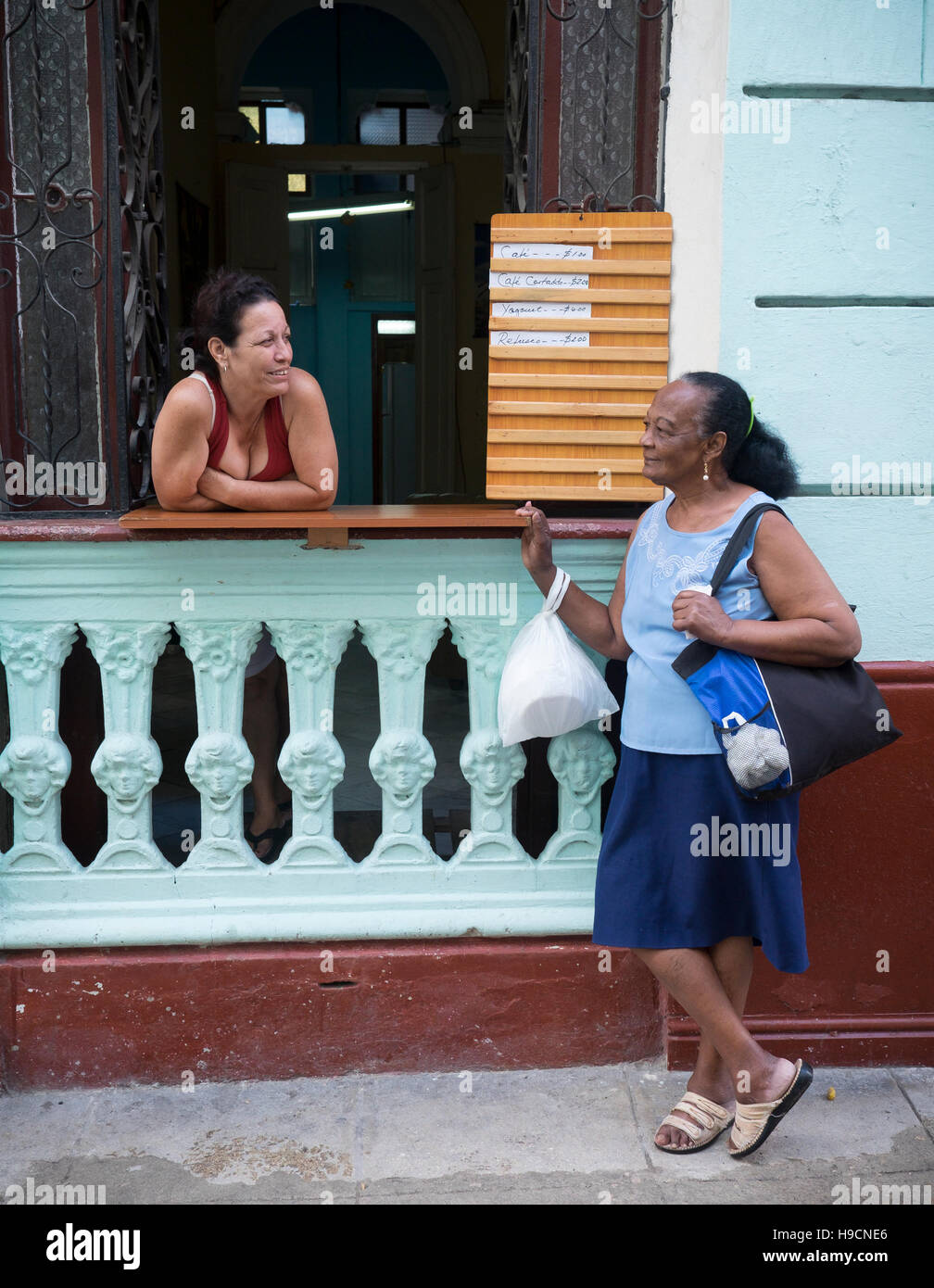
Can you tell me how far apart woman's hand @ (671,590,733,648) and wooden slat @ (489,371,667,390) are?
2.52 ft

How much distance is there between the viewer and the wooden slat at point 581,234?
3248 millimetres

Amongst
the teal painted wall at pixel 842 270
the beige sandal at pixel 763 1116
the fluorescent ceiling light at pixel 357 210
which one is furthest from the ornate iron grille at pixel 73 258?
the fluorescent ceiling light at pixel 357 210

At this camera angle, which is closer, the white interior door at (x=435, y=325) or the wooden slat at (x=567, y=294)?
the wooden slat at (x=567, y=294)

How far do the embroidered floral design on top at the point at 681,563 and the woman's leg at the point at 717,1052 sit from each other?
2.81ft

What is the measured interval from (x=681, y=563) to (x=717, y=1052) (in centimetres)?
120

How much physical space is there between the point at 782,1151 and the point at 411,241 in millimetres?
12315

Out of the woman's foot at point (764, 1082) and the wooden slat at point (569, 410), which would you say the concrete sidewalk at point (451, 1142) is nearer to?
the woman's foot at point (764, 1082)

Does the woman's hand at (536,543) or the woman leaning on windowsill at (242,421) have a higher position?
the woman leaning on windowsill at (242,421)

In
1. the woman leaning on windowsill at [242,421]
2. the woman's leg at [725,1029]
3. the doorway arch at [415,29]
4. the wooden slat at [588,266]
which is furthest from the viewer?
the doorway arch at [415,29]

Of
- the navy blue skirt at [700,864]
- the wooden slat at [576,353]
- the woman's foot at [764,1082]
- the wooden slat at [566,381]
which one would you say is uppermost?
the wooden slat at [576,353]

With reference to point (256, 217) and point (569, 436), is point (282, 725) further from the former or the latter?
point (256, 217)

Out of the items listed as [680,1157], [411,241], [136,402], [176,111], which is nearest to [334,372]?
[411,241]

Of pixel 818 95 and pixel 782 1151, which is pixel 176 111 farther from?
pixel 782 1151

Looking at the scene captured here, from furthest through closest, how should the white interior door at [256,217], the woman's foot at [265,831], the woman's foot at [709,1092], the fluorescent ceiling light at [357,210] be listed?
the fluorescent ceiling light at [357,210]
the white interior door at [256,217]
the woman's foot at [265,831]
the woman's foot at [709,1092]
